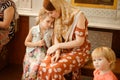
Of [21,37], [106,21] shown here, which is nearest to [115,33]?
[106,21]

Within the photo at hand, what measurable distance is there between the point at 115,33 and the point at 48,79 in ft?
3.42

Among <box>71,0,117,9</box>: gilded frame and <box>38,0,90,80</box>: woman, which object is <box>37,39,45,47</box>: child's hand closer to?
<box>38,0,90,80</box>: woman

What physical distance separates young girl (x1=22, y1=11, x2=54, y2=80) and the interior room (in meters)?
0.43

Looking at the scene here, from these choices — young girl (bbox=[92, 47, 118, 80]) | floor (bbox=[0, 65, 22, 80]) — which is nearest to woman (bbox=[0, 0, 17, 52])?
floor (bbox=[0, 65, 22, 80])

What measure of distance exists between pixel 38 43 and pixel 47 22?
0.22 m

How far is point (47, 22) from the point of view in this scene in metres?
2.42

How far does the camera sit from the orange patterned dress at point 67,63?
2.20 m

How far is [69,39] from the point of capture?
237cm

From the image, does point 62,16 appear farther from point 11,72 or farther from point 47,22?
point 11,72

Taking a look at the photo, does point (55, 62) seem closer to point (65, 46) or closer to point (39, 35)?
point (65, 46)

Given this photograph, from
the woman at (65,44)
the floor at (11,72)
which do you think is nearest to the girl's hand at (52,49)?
the woman at (65,44)

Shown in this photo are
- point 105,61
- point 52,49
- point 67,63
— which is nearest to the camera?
point 105,61

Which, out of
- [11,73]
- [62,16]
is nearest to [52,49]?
[62,16]

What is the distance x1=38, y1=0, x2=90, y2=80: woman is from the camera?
7.30 feet
